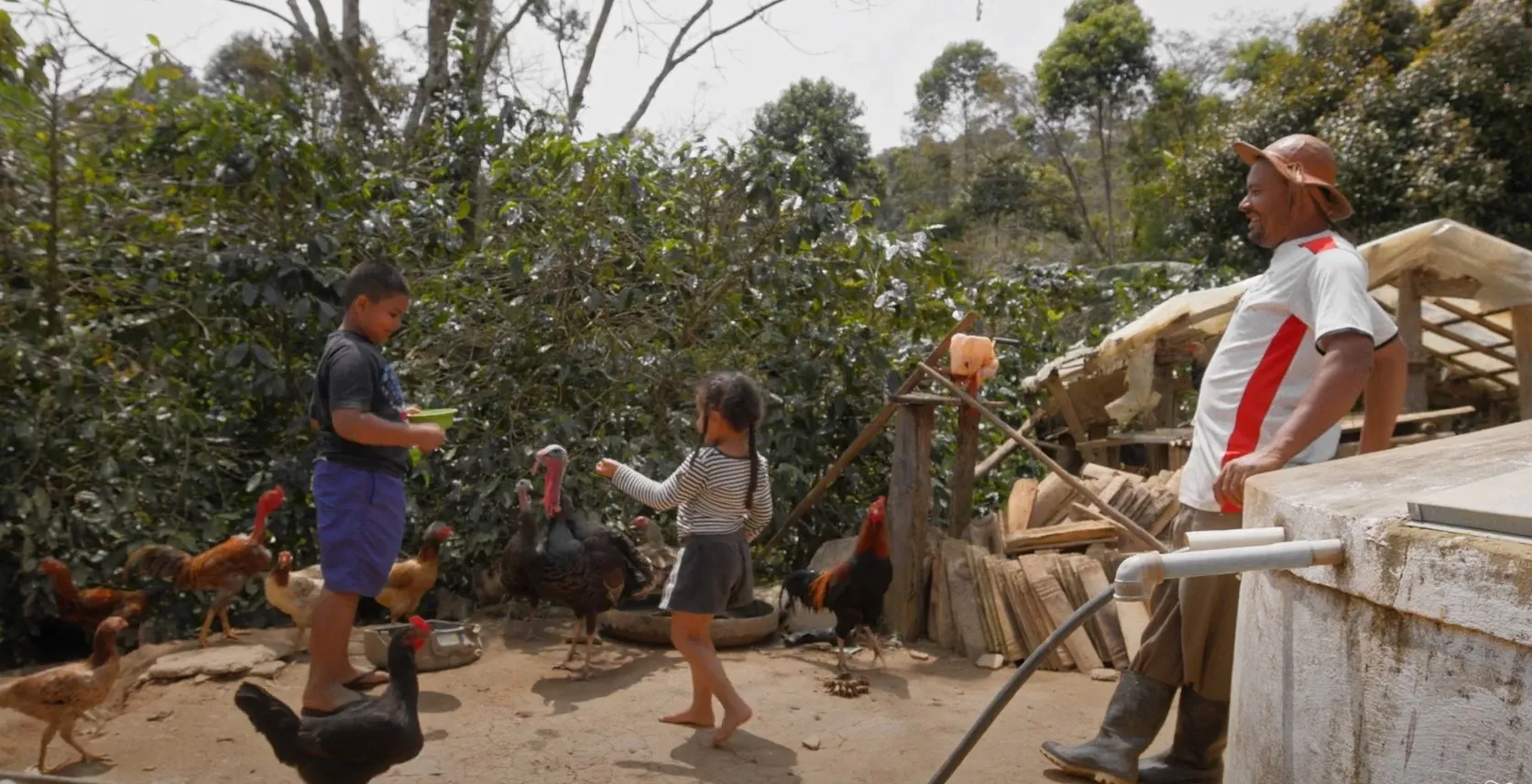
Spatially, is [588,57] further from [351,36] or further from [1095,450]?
[1095,450]

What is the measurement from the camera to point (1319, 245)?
331cm

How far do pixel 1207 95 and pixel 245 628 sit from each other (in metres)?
23.7

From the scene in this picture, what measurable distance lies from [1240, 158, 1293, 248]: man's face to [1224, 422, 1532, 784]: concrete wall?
1.08 meters

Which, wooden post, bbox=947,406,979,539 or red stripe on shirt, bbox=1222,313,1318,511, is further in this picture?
wooden post, bbox=947,406,979,539

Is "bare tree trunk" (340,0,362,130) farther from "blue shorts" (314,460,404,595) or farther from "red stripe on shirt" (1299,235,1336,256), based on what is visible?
"red stripe on shirt" (1299,235,1336,256)

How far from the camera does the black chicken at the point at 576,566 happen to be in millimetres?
5762

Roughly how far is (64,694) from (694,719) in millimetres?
2366

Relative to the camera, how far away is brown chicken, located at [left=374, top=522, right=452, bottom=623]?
614 centimetres

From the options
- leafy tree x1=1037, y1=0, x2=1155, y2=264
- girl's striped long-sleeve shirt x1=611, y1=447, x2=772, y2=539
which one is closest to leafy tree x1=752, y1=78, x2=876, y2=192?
leafy tree x1=1037, y1=0, x2=1155, y2=264

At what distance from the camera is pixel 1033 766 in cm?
441

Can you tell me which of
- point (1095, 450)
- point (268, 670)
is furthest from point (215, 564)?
point (1095, 450)

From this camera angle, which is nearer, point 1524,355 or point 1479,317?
point 1524,355

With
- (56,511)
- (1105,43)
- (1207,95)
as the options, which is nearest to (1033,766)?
(56,511)

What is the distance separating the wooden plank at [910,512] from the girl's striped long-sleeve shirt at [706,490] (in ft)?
6.36
